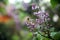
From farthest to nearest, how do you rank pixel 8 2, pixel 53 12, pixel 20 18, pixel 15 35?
pixel 8 2 → pixel 20 18 → pixel 15 35 → pixel 53 12

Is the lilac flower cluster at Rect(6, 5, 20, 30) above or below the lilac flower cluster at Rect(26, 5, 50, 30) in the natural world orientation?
below

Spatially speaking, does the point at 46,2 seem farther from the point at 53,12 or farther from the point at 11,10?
the point at 11,10

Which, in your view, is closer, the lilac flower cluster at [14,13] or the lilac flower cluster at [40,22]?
the lilac flower cluster at [40,22]

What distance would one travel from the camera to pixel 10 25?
8.84 ft

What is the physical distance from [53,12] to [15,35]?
2.94 ft

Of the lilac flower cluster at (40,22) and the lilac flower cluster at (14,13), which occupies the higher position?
the lilac flower cluster at (40,22)

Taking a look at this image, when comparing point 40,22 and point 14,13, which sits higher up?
point 40,22

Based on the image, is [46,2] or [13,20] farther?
[13,20]

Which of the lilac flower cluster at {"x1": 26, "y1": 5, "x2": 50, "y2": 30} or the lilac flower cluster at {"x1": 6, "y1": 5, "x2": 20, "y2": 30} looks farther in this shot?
the lilac flower cluster at {"x1": 6, "y1": 5, "x2": 20, "y2": 30}

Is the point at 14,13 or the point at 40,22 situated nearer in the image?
the point at 40,22

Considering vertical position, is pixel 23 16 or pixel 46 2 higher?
pixel 46 2

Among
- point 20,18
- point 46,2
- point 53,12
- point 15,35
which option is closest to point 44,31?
point 53,12

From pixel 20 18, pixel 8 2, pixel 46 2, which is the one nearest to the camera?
pixel 46 2

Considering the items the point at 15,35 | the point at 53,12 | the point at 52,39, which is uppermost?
the point at 52,39
